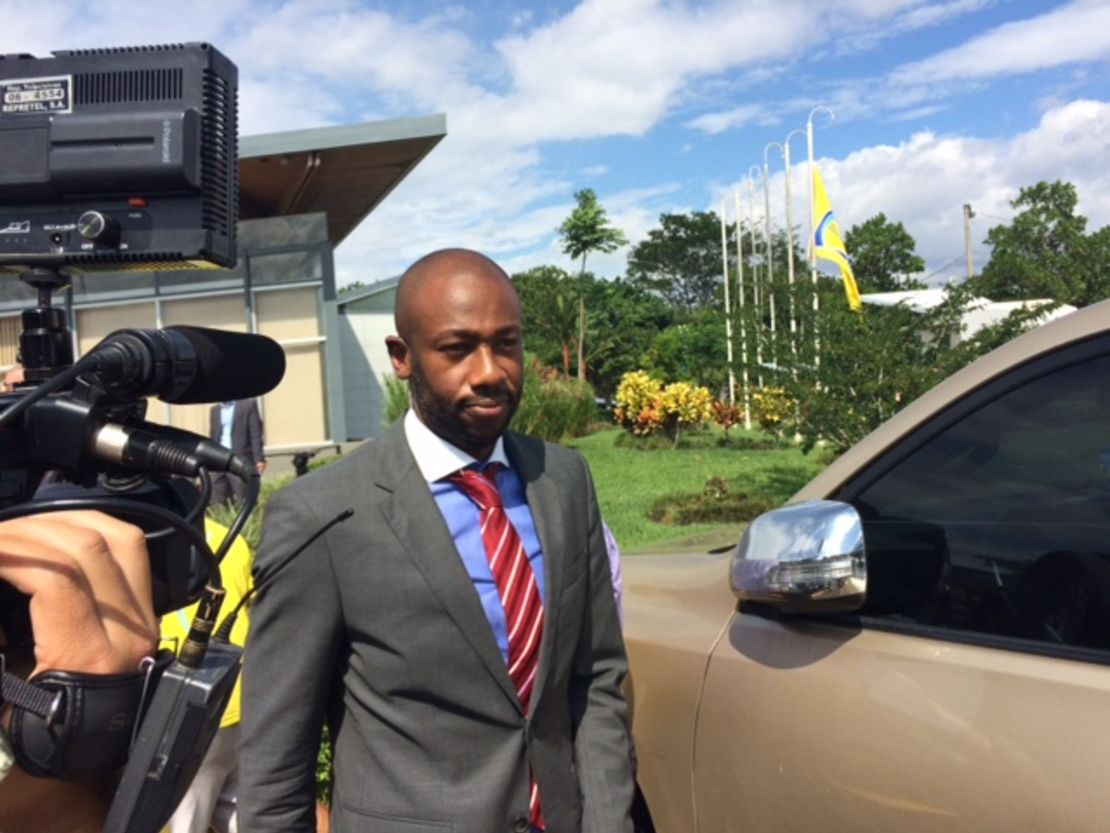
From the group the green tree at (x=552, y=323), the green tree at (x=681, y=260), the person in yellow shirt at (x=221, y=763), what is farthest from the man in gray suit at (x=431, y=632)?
the green tree at (x=681, y=260)

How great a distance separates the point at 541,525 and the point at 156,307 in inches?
525

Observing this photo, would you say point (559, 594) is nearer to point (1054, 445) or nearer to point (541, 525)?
point (541, 525)

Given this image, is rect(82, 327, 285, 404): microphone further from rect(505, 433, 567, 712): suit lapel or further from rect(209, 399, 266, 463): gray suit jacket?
rect(209, 399, 266, 463): gray suit jacket

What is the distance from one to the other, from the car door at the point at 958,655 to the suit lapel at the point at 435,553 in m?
0.56

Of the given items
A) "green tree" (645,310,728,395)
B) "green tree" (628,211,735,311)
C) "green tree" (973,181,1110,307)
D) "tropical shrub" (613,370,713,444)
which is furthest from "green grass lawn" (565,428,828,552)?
"green tree" (628,211,735,311)

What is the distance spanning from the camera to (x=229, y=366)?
1.41 m

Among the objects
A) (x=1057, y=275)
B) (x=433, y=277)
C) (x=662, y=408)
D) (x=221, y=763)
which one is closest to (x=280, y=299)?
(x=662, y=408)

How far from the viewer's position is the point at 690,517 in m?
9.30

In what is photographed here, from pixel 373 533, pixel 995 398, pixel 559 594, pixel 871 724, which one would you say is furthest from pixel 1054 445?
pixel 373 533

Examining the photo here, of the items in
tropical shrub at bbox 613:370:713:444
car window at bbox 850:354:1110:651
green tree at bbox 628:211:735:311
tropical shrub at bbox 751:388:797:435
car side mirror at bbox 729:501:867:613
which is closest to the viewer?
car window at bbox 850:354:1110:651

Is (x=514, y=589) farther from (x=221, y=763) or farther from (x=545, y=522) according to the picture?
(x=221, y=763)

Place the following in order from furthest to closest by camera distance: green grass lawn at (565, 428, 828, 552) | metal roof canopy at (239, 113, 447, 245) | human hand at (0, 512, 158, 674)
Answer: metal roof canopy at (239, 113, 447, 245) → green grass lawn at (565, 428, 828, 552) → human hand at (0, 512, 158, 674)

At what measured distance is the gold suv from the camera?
5.20 feet

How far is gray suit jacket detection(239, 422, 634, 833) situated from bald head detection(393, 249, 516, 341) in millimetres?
295
